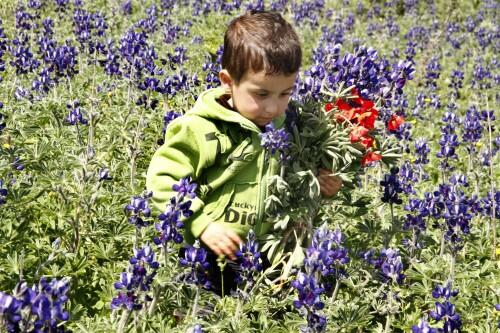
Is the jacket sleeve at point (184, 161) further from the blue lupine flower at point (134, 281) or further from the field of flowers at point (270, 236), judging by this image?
the blue lupine flower at point (134, 281)

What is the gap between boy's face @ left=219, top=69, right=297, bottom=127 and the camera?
281 centimetres

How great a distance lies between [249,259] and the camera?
2984mm

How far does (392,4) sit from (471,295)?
39.4 feet

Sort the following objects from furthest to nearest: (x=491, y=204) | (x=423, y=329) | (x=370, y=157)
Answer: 1. (x=491, y=204)
2. (x=370, y=157)
3. (x=423, y=329)

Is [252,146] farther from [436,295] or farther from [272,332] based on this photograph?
[436,295]

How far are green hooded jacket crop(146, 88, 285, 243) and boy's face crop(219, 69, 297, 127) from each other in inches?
2.2

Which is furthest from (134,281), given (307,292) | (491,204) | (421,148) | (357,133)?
(421,148)

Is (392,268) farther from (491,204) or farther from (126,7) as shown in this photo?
(126,7)

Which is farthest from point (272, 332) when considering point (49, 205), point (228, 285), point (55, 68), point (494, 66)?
point (494, 66)

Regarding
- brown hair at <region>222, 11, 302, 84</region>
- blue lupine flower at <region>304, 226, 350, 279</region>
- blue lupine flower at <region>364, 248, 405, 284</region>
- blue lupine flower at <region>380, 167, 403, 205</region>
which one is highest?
brown hair at <region>222, 11, 302, 84</region>

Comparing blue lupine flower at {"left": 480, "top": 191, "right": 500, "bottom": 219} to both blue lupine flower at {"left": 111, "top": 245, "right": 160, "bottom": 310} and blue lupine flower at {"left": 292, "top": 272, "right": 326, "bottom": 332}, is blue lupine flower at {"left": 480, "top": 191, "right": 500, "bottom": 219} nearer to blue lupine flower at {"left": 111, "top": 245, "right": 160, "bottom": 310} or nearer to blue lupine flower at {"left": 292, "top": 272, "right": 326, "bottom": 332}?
blue lupine flower at {"left": 292, "top": 272, "right": 326, "bottom": 332}

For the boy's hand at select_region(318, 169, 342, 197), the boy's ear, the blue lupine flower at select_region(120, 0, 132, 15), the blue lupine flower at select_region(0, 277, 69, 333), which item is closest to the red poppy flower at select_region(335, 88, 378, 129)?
the boy's hand at select_region(318, 169, 342, 197)

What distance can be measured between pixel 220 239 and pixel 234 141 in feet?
→ 1.61

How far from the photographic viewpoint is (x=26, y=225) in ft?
11.4
